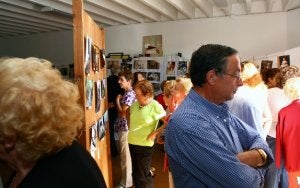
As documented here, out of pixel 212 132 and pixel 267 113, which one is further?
pixel 267 113

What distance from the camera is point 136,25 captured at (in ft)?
27.7

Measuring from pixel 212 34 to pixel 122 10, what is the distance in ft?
7.13

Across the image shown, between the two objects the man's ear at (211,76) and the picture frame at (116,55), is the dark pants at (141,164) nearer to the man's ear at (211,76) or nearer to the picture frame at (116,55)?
the man's ear at (211,76)

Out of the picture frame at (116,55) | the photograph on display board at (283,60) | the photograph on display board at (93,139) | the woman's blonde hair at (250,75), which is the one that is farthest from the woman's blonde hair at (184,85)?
the picture frame at (116,55)

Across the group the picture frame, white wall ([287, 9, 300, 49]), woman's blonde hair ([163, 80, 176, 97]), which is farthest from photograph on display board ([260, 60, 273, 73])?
the picture frame

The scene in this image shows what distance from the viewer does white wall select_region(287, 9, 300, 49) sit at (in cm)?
679

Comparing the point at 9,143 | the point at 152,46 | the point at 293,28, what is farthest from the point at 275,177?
the point at 152,46

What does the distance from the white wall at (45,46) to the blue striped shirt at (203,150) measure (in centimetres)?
839

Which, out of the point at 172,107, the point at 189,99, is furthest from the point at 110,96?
the point at 189,99

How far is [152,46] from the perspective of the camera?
27.1 feet

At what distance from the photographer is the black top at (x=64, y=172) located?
1.03m

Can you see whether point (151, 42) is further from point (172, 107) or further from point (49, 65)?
point (49, 65)

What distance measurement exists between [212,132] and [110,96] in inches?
164

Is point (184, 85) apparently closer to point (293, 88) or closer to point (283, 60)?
point (293, 88)
